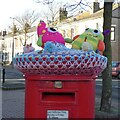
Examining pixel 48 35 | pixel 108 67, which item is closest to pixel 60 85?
pixel 48 35

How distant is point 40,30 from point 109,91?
14.0 feet

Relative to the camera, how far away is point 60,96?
3512 millimetres

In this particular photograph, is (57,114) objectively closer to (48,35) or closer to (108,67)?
(48,35)

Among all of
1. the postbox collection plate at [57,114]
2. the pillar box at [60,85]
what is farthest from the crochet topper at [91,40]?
the postbox collection plate at [57,114]

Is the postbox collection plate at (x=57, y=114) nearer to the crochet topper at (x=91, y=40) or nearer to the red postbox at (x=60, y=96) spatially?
the red postbox at (x=60, y=96)

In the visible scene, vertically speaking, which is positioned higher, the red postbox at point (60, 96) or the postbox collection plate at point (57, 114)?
the red postbox at point (60, 96)

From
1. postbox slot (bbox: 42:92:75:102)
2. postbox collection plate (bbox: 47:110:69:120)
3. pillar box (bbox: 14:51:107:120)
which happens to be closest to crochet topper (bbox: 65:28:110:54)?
pillar box (bbox: 14:51:107:120)

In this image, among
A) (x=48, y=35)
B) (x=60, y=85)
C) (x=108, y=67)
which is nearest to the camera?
(x=60, y=85)

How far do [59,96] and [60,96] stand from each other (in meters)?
0.01

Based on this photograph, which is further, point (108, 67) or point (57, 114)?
point (108, 67)

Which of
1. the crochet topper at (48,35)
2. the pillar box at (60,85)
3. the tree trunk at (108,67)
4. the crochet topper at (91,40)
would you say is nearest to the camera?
the pillar box at (60,85)

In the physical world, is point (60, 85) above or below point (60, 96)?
above

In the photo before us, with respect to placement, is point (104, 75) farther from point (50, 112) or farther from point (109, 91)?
point (50, 112)

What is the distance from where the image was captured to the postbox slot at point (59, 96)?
11.5ft
